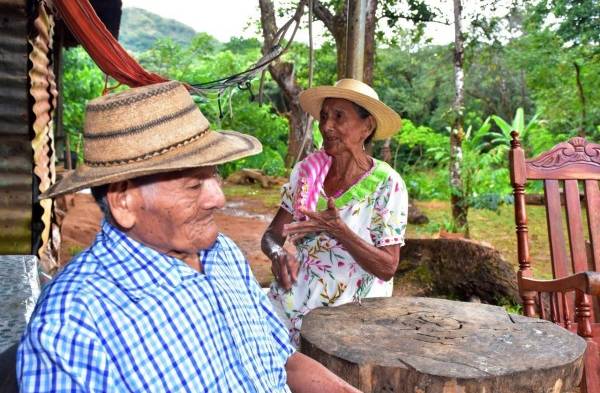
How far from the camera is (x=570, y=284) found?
8.29 feet

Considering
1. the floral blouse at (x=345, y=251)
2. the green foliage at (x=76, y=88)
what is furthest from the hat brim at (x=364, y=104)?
the green foliage at (x=76, y=88)

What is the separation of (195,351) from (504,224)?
35.3ft

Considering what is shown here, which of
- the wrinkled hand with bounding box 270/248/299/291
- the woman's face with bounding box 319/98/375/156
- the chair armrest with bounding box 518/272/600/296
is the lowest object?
the chair armrest with bounding box 518/272/600/296

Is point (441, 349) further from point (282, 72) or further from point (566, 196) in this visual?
point (282, 72)

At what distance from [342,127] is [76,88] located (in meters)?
13.5

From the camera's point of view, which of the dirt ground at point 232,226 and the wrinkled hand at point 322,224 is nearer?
the wrinkled hand at point 322,224

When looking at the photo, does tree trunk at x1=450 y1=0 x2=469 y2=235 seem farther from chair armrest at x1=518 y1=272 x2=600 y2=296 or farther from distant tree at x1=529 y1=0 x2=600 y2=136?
chair armrest at x1=518 y1=272 x2=600 y2=296

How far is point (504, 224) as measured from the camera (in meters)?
11.3

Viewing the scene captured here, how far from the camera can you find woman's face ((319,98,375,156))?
2.78 meters

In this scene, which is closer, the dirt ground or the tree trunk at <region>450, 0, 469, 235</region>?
the dirt ground

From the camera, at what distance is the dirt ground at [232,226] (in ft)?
24.8

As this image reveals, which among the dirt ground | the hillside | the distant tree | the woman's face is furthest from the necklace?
the hillside

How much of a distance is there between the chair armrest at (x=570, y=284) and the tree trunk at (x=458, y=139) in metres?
5.80

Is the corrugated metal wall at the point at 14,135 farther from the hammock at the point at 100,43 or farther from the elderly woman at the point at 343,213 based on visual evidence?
the elderly woman at the point at 343,213
